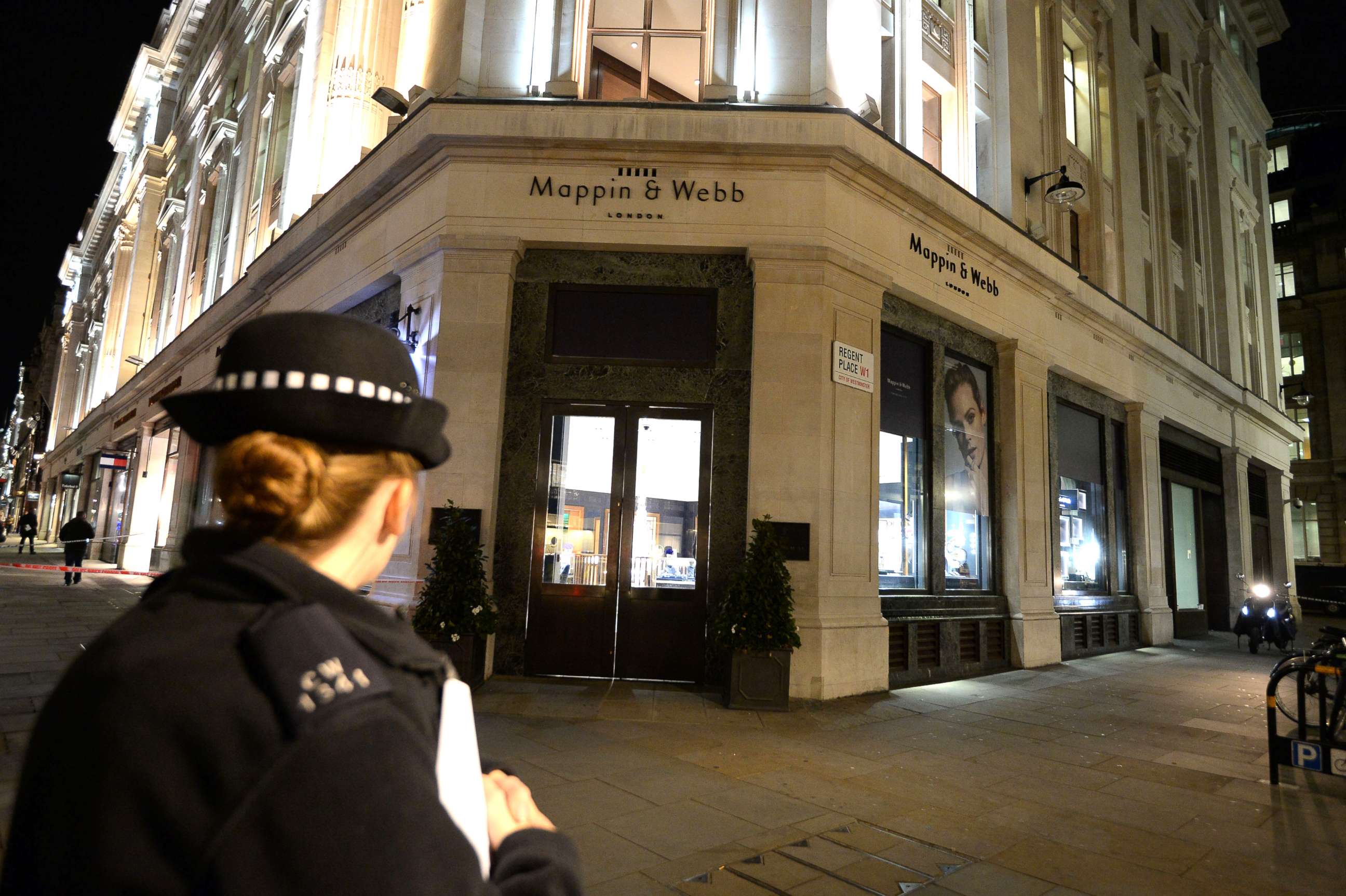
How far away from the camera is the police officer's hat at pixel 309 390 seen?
3.76 ft

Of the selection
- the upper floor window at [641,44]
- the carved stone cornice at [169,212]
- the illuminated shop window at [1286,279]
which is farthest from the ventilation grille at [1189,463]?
the illuminated shop window at [1286,279]

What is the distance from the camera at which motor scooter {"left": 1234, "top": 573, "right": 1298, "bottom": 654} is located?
50.2 ft

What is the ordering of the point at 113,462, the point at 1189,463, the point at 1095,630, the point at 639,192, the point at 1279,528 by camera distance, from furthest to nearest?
1. the point at 113,462
2. the point at 1279,528
3. the point at 1189,463
4. the point at 1095,630
5. the point at 639,192

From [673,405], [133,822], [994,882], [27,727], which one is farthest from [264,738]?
[673,405]

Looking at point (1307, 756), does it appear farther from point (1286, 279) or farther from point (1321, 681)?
point (1286, 279)

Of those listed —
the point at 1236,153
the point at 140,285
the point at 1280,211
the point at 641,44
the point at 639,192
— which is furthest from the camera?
the point at 1280,211

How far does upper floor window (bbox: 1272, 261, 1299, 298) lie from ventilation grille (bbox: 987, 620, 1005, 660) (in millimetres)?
45442

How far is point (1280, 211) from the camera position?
1921 inches

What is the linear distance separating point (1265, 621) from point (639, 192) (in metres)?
14.9

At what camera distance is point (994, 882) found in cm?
405

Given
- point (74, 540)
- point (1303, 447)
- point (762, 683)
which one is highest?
point (1303, 447)

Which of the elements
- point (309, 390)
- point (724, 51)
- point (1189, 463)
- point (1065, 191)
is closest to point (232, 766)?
point (309, 390)

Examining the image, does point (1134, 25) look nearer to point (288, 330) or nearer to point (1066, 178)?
point (1066, 178)

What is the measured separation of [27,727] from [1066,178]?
1472cm
